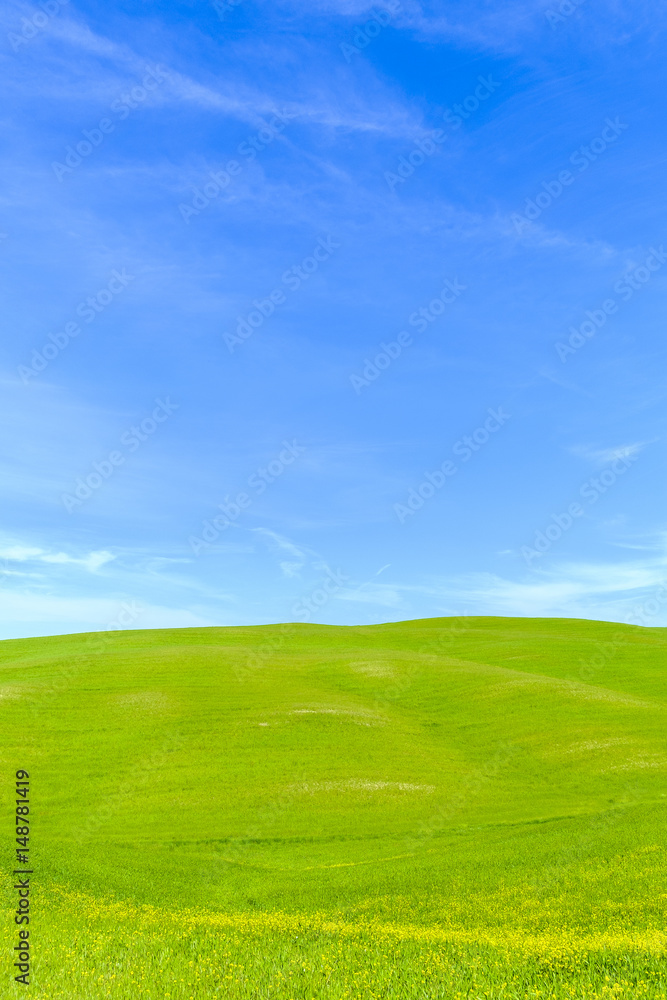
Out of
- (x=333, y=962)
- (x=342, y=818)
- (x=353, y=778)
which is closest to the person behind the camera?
(x=333, y=962)

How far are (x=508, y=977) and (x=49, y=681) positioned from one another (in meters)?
62.6

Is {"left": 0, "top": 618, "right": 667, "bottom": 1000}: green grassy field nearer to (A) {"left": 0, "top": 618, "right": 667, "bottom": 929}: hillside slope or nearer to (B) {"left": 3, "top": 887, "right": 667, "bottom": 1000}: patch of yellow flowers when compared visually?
(B) {"left": 3, "top": 887, "right": 667, "bottom": 1000}: patch of yellow flowers

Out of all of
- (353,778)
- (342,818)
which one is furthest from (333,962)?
(353,778)

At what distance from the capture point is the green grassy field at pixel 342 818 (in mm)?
16359

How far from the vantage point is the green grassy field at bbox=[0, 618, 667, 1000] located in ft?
53.7

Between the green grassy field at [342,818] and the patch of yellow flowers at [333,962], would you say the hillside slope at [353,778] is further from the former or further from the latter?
the patch of yellow flowers at [333,962]

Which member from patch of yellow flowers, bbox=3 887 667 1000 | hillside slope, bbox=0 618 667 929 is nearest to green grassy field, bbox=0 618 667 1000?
patch of yellow flowers, bbox=3 887 667 1000

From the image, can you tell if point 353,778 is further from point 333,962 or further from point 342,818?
point 333,962

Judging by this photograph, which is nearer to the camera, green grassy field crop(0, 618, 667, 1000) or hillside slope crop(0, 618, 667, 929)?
green grassy field crop(0, 618, 667, 1000)

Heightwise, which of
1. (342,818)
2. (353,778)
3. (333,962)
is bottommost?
(342,818)

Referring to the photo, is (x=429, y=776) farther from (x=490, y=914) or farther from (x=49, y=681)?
(x=49, y=681)

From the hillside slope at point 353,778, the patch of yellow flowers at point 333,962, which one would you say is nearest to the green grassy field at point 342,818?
the patch of yellow flowers at point 333,962

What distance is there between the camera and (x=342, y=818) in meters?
43.0

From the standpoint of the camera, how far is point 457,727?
2409 inches
